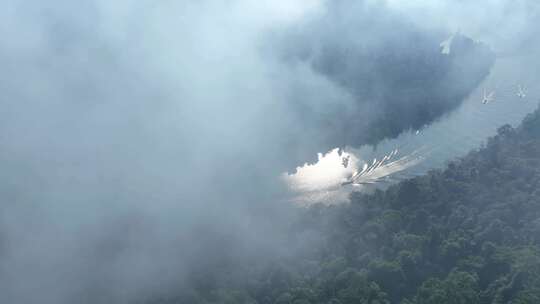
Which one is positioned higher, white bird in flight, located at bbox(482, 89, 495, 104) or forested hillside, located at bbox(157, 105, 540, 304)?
white bird in flight, located at bbox(482, 89, 495, 104)

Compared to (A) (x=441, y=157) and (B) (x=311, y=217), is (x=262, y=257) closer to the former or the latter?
(B) (x=311, y=217)

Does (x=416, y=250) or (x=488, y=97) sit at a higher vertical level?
(x=488, y=97)

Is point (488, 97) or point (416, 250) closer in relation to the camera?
point (416, 250)

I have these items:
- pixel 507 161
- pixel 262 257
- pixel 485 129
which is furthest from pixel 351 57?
pixel 262 257

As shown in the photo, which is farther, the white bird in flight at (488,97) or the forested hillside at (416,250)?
the white bird in flight at (488,97)

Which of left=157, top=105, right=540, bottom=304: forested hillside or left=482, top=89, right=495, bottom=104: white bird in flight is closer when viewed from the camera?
left=157, top=105, right=540, bottom=304: forested hillside

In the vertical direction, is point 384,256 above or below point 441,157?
below

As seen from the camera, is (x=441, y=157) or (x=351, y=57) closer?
(x=441, y=157)

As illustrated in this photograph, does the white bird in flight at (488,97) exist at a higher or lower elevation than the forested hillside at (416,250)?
higher
